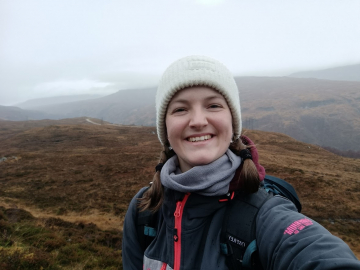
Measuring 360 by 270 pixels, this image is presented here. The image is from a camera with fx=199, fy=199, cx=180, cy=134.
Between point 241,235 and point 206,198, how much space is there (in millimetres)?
443

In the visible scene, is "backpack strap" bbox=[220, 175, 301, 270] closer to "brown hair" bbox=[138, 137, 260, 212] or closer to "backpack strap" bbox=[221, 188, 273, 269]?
"backpack strap" bbox=[221, 188, 273, 269]

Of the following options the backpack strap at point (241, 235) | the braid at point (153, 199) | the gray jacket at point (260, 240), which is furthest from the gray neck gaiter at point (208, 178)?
the braid at point (153, 199)

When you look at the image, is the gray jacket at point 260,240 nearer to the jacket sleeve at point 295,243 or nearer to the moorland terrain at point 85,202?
the jacket sleeve at point 295,243

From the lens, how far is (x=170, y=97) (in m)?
2.34

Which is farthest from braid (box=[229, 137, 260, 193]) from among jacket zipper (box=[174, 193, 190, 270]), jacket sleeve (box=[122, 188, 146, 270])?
jacket sleeve (box=[122, 188, 146, 270])

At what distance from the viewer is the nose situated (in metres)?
2.04

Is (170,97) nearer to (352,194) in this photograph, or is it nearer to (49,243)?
(49,243)

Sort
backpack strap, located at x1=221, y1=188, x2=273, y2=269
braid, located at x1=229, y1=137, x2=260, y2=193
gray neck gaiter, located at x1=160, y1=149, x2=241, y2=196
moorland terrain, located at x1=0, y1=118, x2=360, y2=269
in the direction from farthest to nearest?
moorland terrain, located at x1=0, y1=118, x2=360, y2=269, gray neck gaiter, located at x1=160, y1=149, x2=241, y2=196, braid, located at x1=229, y1=137, x2=260, y2=193, backpack strap, located at x1=221, y1=188, x2=273, y2=269

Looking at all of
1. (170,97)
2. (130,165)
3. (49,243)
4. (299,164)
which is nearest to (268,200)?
(170,97)

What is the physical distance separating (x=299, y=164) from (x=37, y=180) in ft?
106

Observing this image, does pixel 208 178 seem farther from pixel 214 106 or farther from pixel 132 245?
pixel 132 245

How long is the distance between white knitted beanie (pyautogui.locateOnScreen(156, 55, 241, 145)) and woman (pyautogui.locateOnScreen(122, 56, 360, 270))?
0.04ft

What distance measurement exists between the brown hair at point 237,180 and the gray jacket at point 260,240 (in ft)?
0.59

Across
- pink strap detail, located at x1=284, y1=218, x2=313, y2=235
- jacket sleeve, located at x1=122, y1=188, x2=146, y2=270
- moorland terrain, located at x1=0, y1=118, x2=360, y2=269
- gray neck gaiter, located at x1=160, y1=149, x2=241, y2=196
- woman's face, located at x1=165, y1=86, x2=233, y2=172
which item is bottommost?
moorland terrain, located at x1=0, y1=118, x2=360, y2=269
